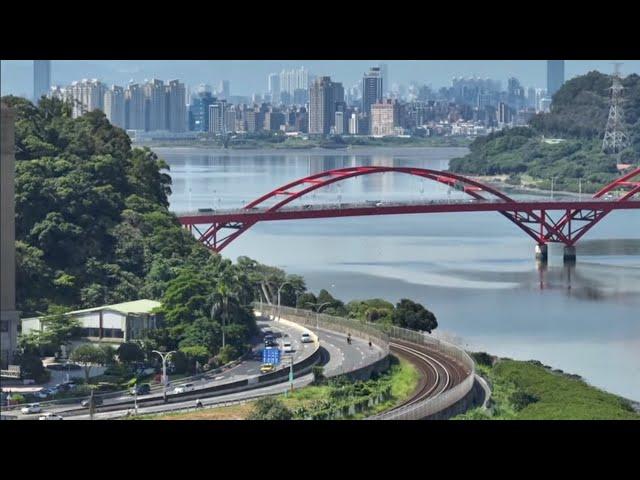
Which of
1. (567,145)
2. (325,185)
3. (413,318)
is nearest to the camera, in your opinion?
(413,318)

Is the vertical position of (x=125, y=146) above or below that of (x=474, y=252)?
above

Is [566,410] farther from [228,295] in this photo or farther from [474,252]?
[474,252]

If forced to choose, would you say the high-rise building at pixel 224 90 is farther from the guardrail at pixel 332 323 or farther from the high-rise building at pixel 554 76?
the guardrail at pixel 332 323

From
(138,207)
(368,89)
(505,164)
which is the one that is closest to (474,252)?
(138,207)

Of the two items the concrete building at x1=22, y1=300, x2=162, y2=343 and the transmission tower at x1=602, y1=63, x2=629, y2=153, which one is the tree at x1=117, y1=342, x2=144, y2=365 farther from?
the transmission tower at x1=602, y1=63, x2=629, y2=153

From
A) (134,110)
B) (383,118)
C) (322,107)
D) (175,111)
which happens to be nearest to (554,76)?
(383,118)

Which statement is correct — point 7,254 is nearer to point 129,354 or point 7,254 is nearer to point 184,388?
point 129,354

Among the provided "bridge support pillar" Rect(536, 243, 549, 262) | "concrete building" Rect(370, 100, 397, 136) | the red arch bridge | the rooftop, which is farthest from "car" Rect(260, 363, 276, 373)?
"concrete building" Rect(370, 100, 397, 136)
